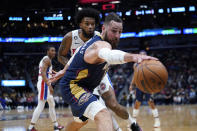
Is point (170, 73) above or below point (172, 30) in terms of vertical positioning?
below

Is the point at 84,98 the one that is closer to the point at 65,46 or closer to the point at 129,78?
the point at 65,46

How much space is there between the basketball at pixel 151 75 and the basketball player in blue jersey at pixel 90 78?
397 mm

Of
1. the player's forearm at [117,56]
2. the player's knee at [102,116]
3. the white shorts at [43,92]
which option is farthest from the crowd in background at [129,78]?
the player's forearm at [117,56]

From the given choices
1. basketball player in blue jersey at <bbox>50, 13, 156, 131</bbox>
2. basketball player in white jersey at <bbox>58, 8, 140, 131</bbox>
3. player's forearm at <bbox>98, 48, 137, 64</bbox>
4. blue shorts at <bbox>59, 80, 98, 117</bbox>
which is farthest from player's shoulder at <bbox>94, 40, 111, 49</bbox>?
basketball player in white jersey at <bbox>58, 8, 140, 131</bbox>

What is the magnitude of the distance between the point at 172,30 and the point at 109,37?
24830 millimetres

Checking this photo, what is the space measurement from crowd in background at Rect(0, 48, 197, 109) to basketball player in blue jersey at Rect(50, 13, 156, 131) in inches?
639

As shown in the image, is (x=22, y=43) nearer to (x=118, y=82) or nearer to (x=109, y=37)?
(x=118, y=82)

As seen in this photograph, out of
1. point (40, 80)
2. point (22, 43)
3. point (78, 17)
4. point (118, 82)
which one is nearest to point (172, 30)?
point (118, 82)

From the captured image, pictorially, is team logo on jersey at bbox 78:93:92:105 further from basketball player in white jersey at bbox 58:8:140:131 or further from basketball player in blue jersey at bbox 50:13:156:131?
basketball player in white jersey at bbox 58:8:140:131

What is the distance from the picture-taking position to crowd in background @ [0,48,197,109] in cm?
2027

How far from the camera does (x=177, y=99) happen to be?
2069 cm

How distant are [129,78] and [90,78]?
2186cm

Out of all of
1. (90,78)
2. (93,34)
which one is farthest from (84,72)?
(93,34)

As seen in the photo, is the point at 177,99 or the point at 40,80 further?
the point at 177,99
